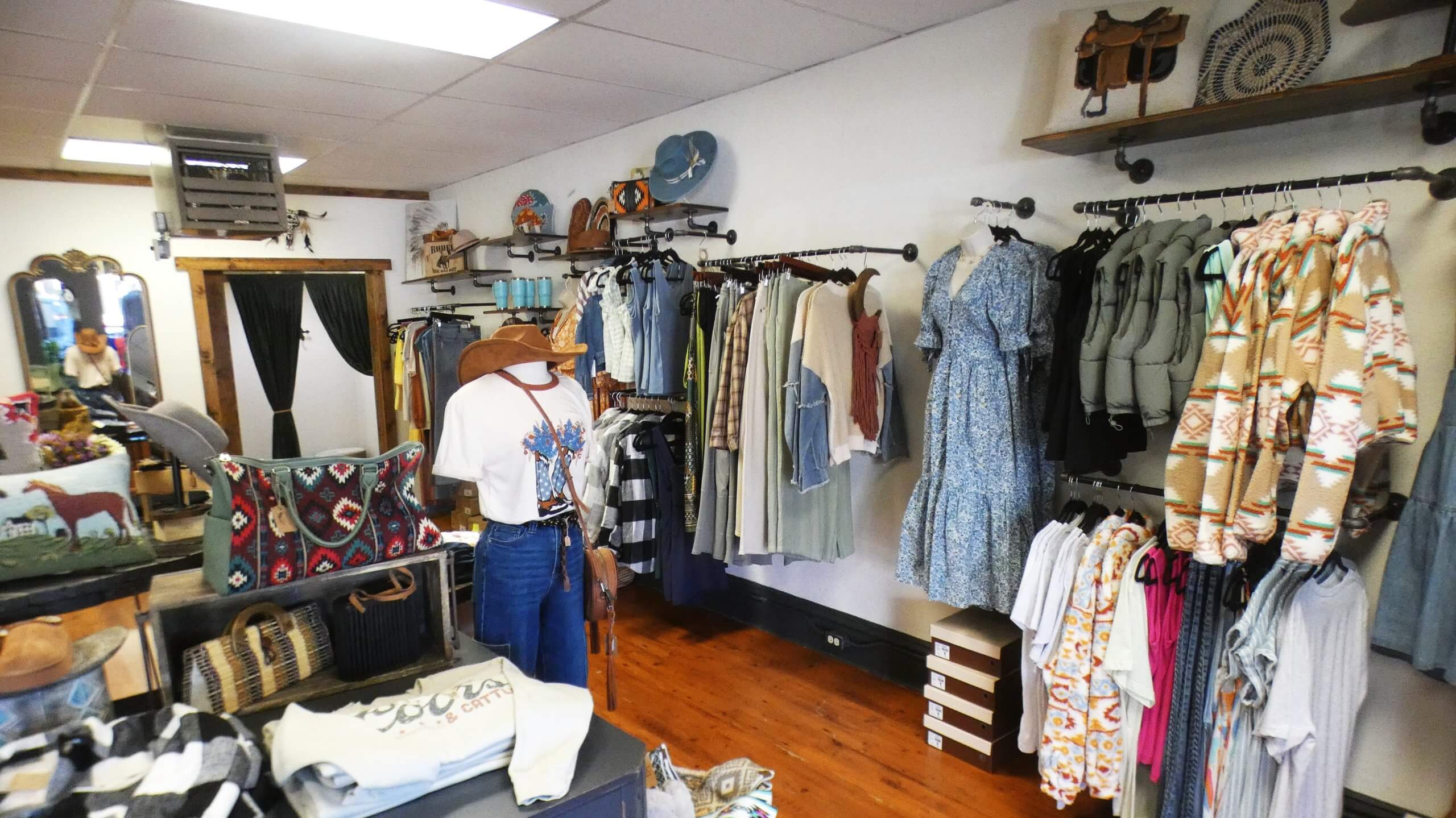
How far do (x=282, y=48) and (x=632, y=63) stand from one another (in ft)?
4.27

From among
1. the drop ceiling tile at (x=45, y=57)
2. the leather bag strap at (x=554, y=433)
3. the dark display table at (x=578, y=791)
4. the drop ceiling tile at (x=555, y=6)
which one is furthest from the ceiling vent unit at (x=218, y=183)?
the dark display table at (x=578, y=791)

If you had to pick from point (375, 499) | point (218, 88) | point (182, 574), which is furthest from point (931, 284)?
point (218, 88)

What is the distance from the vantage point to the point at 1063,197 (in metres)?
2.57

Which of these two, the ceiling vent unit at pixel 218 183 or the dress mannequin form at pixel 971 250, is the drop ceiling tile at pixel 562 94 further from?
the dress mannequin form at pixel 971 250

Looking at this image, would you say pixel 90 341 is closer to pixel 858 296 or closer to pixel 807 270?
pixel 807 270

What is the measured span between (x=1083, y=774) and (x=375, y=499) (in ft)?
6.87

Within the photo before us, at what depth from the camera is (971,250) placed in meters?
2.60

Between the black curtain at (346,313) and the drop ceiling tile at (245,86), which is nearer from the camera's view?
the drop ceiling tile at (245,86)

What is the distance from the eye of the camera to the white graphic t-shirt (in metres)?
2.16

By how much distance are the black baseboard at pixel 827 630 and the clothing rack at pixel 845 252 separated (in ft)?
5.13

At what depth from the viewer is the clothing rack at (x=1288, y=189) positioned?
5.87 ft

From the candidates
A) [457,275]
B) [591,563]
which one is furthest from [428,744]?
[457,275]

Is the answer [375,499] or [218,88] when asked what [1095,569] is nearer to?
[375,499]

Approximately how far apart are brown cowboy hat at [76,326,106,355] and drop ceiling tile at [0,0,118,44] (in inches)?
→ 131
